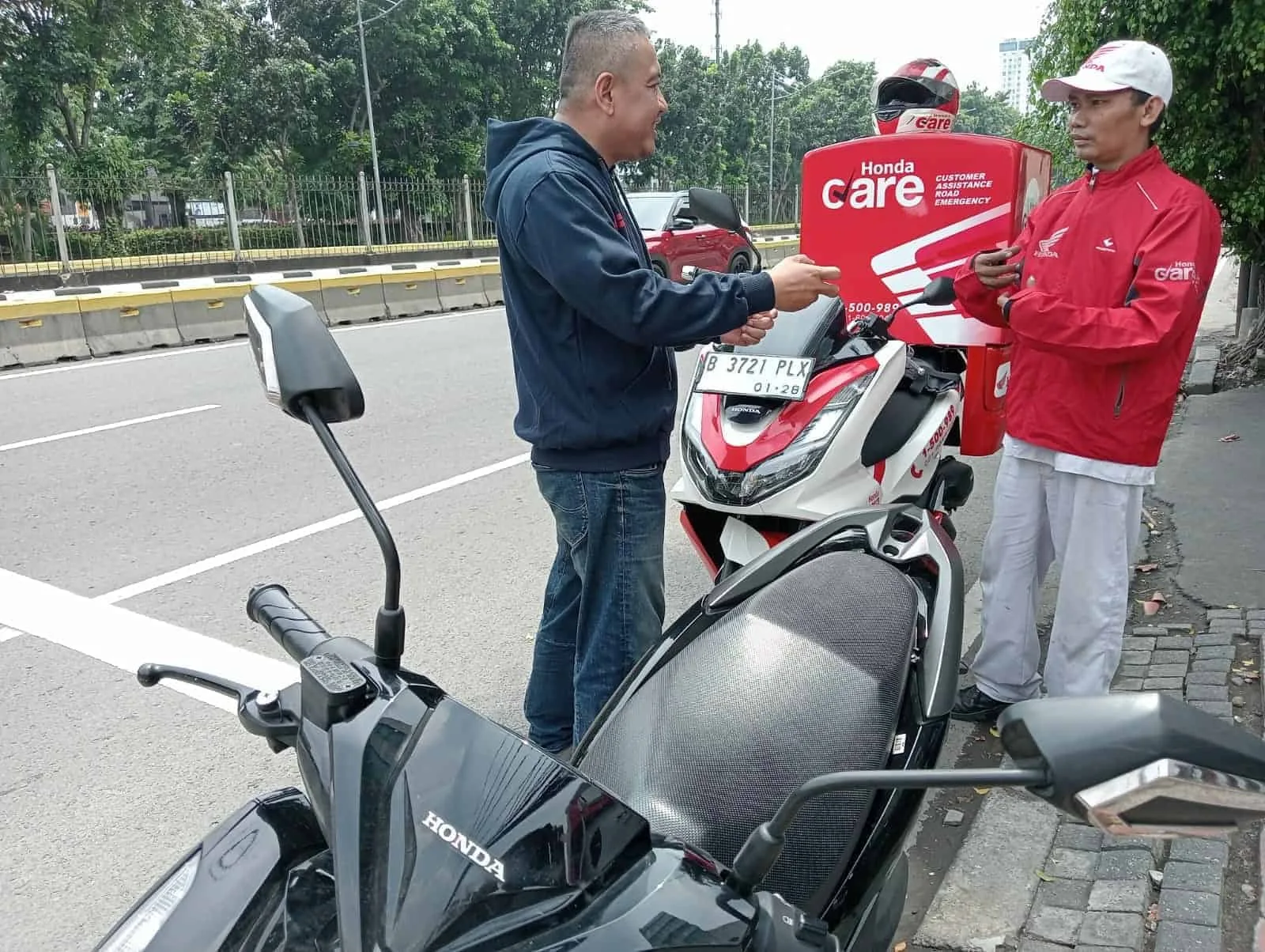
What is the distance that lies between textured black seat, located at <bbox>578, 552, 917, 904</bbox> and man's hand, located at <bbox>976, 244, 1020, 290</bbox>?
1690 millimetres

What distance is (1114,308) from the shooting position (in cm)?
281

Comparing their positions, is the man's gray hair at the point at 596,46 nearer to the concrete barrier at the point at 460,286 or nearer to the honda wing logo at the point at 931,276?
the honda wing logo at the point at 931,276

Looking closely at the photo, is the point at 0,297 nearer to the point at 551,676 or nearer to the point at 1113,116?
the point at 551,676

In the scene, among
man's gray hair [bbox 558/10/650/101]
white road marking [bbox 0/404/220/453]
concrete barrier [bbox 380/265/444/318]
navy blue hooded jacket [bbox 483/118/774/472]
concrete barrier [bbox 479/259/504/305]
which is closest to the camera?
navy blue hooded jacket [bbox 483/118/774/472]

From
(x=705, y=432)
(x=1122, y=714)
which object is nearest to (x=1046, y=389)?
(x=705, y=432)

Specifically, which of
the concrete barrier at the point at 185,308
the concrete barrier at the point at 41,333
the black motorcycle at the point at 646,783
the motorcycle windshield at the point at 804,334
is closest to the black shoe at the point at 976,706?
the motorcycle windshield at the point at 804,334

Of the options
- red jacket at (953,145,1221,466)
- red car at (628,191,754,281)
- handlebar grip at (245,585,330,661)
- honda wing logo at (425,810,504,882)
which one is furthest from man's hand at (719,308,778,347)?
red car at (628,191,754,281)

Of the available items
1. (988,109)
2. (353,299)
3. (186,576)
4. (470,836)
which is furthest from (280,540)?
(988,109)

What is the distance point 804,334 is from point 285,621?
92.7 inches

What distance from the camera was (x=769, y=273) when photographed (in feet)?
7.59

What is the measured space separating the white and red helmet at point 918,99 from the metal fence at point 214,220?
1065 cm

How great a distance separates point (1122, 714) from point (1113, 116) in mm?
2288

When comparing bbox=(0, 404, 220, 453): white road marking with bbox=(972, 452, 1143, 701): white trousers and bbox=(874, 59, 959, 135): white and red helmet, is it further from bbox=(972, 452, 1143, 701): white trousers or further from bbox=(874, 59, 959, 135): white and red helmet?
bbox=(972, 452, 1143, 701): white trousers

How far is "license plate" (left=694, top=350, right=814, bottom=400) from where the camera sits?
3385 millimetres
